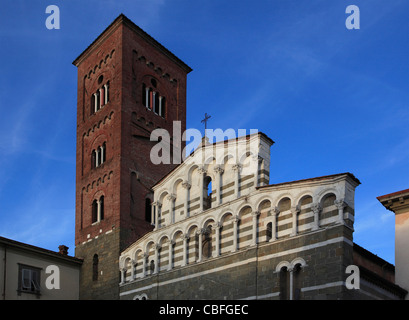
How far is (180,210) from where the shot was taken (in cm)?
2581

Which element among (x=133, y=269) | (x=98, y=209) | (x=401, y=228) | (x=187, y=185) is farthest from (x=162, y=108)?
(x=401, y=228)

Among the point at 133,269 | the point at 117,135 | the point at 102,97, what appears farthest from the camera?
the point at 102,97

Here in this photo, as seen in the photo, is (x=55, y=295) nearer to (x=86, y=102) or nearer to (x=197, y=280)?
(x=197, y=280)

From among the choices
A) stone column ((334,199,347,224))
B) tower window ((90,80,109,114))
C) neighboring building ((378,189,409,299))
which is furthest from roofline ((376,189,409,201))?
tower window ((90,80,109,114))

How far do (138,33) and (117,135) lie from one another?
21.9ft

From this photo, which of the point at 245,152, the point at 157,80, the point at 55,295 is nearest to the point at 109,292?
the point at 55,295

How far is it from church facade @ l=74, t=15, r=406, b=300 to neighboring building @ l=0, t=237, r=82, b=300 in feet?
3.03

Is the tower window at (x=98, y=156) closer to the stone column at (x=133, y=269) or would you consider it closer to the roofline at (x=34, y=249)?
the roofline at (x=34, y=249)

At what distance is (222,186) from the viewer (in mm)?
24156

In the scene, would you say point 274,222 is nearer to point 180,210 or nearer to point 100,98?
point 180,210

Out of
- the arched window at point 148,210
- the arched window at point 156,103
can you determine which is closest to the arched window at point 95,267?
the arched window at point 148,210

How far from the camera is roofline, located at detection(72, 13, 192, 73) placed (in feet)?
110

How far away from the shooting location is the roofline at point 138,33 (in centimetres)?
3344

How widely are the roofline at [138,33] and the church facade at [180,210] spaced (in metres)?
0.08
